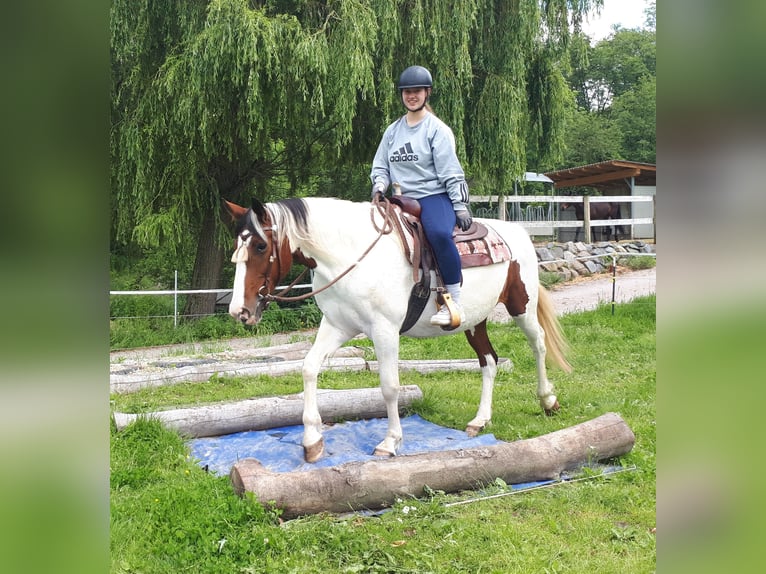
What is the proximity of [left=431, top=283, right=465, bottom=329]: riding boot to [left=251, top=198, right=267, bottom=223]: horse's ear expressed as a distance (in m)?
1.31

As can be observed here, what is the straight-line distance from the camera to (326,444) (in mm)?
4535

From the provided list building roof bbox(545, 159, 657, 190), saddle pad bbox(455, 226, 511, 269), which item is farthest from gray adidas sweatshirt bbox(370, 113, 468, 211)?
building roof bbox(545, 159, 657, 190)

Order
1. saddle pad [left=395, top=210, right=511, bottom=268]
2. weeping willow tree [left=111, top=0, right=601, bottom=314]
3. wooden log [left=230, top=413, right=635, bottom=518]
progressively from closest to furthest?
1. wooden log [left=230, top=413, right=635, bottom=518]
2. saddle pad [left=395, top=210, right=511, bottom=268]
3. weeping willow tree [left=111, top=0, right=601, bottom=314]

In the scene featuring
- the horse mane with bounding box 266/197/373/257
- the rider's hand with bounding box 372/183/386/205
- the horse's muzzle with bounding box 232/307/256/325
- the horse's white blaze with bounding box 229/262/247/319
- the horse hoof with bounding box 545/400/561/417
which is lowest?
the horse hoof with bounding box 545/400/561/417

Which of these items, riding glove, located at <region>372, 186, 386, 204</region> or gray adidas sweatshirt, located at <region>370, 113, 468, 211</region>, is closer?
gray adidas sweatshirt, located at <region>370, 113, 468, 211</region>

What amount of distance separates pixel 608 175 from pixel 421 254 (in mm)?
13284

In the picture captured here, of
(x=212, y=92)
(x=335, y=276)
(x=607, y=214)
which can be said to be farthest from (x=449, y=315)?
(x=607, y=214)

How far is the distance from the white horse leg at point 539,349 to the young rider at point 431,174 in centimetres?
116

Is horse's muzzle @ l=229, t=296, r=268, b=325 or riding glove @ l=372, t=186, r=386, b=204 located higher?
riding glove @ l=372, t=186, r=386, b=204

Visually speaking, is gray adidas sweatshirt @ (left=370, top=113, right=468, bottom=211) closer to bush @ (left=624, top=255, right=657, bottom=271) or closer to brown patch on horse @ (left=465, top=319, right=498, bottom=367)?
brown patch on horse @ (left=465, top=319, right=498, bottom=367)

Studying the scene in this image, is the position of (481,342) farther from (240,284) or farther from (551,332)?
(240,284)

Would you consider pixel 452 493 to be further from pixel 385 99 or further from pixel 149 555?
pixel 385 99

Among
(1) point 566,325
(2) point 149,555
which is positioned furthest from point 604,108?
(2) point 149,555

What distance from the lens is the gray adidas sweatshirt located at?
4102 mm
